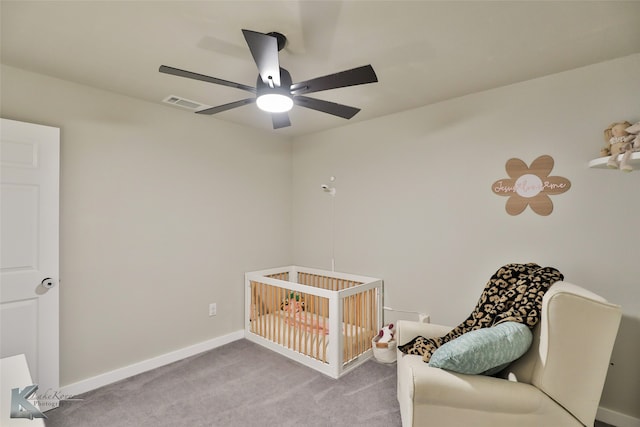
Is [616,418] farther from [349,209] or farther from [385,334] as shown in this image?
[349,209]

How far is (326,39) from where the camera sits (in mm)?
1798

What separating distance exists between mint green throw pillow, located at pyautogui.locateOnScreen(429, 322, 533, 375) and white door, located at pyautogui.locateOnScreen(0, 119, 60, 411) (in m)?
2.51

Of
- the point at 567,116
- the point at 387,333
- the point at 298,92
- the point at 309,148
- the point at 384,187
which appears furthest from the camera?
the point at 309,148

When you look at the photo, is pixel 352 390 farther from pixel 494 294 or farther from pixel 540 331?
pixel 540 331

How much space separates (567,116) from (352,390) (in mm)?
2509

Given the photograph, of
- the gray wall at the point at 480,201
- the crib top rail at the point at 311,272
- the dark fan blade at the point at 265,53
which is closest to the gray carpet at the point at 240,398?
the crib top rail at the point at 311,272

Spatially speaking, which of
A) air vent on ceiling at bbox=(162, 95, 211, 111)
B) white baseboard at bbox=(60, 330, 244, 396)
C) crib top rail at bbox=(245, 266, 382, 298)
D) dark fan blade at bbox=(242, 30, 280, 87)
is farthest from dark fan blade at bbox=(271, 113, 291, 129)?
white baseboard at bbox=(60, 330, 244, 396)

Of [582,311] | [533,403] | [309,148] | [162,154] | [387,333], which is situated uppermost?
[309,148]

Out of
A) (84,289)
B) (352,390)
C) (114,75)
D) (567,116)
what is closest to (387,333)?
(352,390)

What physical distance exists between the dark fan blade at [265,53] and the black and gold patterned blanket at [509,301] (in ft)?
5.76

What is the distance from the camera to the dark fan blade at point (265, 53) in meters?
1.38

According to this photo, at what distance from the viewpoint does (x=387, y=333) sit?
2881mm

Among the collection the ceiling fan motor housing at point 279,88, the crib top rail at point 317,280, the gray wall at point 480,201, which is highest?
the ceiling fan motor housing at point 279,88

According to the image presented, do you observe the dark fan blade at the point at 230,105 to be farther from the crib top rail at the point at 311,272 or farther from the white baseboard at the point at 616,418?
the white baseboard at the point at 616,418
